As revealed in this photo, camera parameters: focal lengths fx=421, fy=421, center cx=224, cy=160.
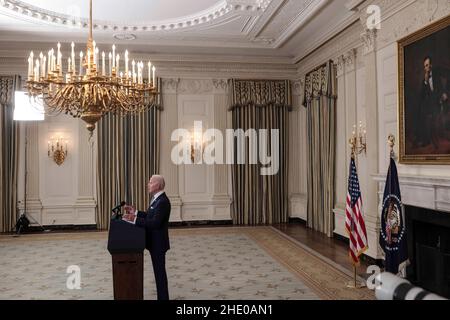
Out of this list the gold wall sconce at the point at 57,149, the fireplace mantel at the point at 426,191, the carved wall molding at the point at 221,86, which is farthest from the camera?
the carved wall molding at the point at 221,86

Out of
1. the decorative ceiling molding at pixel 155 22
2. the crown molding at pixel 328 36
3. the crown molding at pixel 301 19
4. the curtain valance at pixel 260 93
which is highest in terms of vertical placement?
the decorative ceiling molding at pixel 155 22

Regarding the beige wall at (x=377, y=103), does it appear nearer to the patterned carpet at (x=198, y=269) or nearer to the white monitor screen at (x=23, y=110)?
the patterned carpet at (x=198, y=269)

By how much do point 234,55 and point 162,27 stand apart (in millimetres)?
2104

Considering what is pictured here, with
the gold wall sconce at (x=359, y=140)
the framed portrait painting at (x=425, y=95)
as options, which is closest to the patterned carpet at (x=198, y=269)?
the framed portrait painting at (x=425, y=95)

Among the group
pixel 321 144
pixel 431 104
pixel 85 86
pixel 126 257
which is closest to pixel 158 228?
pixel 126 257

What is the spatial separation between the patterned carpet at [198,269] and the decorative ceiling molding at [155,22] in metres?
3.90

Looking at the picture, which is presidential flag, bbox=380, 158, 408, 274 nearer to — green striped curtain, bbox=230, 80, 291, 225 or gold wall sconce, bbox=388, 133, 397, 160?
gold wall sconce, bbox=388, 133, 397, 160

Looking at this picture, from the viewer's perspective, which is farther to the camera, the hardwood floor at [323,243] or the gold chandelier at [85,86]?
the hardwood floor at [323,243]

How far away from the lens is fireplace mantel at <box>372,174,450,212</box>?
4.23 metres

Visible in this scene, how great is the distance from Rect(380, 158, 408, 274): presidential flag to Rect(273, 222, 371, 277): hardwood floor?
787mm

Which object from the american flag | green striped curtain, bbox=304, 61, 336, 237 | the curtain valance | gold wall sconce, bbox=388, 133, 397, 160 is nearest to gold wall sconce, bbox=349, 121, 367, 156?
green striped curtain, bbox=304, 61, 336, 237

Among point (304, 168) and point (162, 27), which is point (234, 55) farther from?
point (304, 168)

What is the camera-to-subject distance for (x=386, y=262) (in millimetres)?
4715

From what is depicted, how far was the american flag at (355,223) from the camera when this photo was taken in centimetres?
491
